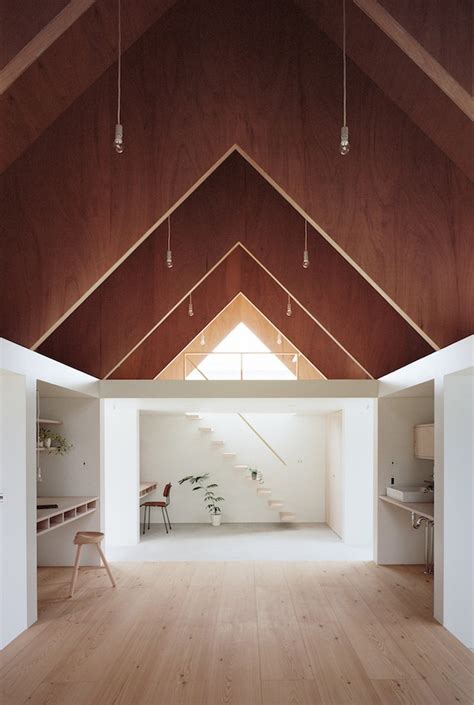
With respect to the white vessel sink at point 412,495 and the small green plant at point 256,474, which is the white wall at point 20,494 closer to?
the white vessel sink at point 412,495

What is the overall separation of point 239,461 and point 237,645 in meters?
8.30

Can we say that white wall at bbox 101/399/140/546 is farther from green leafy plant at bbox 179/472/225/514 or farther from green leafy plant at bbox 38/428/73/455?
green leafy plant at bbox 179/472/225/514

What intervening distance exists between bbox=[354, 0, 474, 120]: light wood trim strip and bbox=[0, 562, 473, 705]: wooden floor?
3869 millimetres

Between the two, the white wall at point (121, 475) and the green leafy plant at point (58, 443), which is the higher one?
the green leafy plant at point (58, 443)

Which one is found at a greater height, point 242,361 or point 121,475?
point 242,361

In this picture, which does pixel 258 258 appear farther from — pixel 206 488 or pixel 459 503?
pixel 206 488

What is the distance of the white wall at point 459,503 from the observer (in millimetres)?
5871

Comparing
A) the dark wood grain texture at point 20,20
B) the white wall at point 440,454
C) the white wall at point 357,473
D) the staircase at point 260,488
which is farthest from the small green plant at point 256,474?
the dark wood grain texture at point 20,20

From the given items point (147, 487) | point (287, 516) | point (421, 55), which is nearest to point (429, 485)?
point (287, 516)

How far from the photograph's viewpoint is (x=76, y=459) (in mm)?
9164

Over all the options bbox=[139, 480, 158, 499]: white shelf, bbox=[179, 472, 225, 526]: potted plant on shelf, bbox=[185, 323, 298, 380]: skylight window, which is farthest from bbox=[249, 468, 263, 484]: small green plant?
A: bbox=[185, 323, 298, 380]: skylight window

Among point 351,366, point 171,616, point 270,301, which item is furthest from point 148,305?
point 171,616

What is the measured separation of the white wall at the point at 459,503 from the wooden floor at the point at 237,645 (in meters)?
0.26

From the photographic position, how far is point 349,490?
11383 mm
